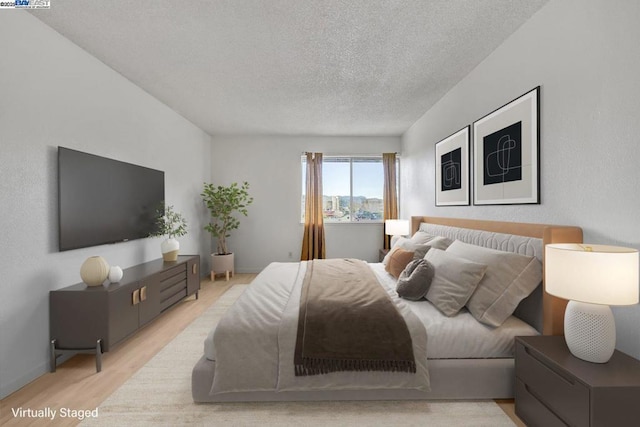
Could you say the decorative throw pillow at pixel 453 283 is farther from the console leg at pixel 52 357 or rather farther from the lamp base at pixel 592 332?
the console leg at pixel 52 357

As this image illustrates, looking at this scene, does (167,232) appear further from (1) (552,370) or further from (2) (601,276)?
(2) (601,276)

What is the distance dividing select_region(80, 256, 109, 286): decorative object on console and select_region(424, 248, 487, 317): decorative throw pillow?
2.77 m

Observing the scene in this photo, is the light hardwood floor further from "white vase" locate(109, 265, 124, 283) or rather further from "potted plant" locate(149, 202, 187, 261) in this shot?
"potted plant" locate(149, 202, 187, 261)

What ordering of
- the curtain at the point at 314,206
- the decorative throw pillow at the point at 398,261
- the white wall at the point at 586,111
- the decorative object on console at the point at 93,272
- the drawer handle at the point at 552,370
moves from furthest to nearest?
the curtain at the point at 314,206 < the decorative throw pillow at the point at 398,261 < the decorative object on console at the point at 93,272 < the white wall at the point at 586,111 < the drawer handle at the point at 552,370

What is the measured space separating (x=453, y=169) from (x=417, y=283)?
1.69 meters

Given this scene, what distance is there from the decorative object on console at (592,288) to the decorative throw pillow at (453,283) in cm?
57

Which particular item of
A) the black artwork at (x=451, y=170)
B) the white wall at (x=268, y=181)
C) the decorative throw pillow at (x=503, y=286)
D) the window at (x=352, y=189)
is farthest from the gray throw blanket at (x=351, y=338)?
the window at (x=352, y=189)

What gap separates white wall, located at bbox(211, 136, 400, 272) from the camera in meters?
5.61

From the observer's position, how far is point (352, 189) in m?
5.78

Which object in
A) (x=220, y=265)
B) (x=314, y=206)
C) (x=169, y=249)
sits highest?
(x=314, y=206)

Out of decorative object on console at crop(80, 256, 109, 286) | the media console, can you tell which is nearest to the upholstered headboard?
the media console

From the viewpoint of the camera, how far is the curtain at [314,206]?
5.55 metres

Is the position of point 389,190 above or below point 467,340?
above

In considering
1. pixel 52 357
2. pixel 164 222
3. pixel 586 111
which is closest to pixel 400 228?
pixel 586 111
